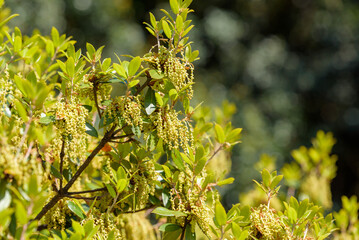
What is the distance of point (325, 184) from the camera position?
4.72 ft

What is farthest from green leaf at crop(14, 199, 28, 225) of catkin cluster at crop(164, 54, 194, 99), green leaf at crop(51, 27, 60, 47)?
green leaf at crop(51, 27, 60, 47)

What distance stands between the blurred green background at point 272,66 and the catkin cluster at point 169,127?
11.5ft

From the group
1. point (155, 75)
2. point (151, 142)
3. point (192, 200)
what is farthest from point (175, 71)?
point (192, 200)

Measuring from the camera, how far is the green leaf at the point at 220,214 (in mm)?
702

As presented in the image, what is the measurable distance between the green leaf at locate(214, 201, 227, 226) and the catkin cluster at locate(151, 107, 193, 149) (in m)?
0.14

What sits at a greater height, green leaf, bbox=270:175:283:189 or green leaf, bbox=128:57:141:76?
green leaf, bbox=128:57:141:76

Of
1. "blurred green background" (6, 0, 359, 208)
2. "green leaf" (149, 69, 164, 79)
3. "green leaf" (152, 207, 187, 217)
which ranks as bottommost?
"green leaf" (152, 207, 187, 217)

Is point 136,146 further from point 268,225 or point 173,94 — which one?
point 268,225

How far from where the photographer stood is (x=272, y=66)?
4.88m

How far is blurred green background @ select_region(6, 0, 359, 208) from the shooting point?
4570mm

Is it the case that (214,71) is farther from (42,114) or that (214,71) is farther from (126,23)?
Result: (42,114)

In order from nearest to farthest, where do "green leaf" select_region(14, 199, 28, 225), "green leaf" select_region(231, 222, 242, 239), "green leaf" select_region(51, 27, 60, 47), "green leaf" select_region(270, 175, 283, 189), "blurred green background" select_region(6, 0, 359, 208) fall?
"green leaf" select_region(14, 199, 28, 225), "green leaf" select_region(231, 222, 242, 239), "green leaf" select_region(270, 175, 283, 189), "green leaf" select_region(51, 27, 60, 47), "blurred green background" select_region(6, 0, 359, 208)

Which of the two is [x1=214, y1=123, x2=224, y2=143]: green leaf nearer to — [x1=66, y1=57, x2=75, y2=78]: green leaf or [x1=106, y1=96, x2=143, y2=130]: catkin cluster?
[x1=106, y1=96, x2=143, y2=130]: catkin cluster

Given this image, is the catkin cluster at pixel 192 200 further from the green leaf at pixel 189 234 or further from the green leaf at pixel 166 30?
the green leaf at pixel 166 30
